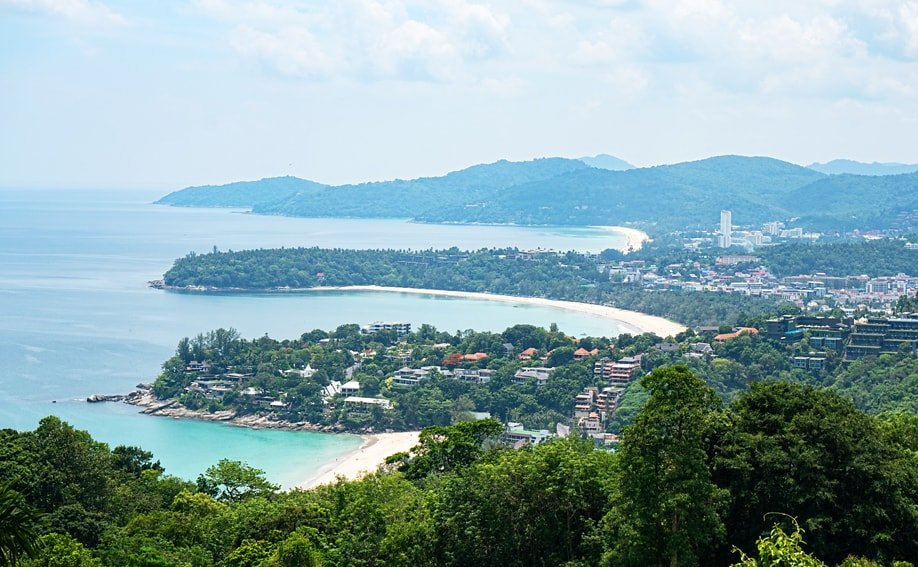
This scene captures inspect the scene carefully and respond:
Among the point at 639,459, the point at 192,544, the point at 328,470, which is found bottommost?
the point at 328,470

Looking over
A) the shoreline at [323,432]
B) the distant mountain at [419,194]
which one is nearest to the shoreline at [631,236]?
the distant mountain at [419,194]

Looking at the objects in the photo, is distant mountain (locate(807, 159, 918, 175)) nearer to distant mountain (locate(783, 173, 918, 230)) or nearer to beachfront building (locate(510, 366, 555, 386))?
distant mountain (locate(783, 173, 918, 230))

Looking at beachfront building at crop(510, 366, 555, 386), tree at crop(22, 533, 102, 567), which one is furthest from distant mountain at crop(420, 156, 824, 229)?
tree at crop(22, 533, 102, 567)

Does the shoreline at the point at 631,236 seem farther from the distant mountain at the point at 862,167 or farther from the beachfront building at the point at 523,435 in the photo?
the distant mountain at the point at 862,167

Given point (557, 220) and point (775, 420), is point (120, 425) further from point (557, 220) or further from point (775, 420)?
point (557, 220)

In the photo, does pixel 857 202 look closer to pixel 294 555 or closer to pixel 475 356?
pixel 475 356

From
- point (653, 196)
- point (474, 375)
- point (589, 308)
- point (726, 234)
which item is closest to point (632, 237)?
point (726, 234)

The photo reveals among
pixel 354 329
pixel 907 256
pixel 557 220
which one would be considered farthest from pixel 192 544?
pixel 557 220
